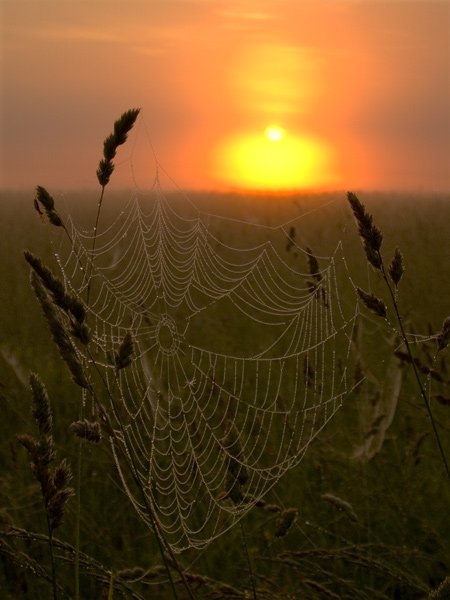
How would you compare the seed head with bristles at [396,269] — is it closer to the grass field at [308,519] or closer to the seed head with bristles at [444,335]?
the seed head with bristles at [444,335]

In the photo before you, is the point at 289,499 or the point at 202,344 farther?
the point at 202,344

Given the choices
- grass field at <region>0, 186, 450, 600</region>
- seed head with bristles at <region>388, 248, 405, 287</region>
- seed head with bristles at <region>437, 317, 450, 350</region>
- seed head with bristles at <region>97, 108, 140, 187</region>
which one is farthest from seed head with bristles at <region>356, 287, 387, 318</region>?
seed head with bristles at <region>97, 108, 140, 187</region>

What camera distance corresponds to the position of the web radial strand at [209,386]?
316cm

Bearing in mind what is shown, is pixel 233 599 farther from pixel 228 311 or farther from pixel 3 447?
pixel 228 311

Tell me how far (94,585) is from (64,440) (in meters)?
1.15

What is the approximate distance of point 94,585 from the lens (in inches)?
116

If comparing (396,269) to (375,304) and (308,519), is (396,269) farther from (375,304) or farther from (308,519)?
(308,519)

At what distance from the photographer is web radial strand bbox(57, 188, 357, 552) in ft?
10.4

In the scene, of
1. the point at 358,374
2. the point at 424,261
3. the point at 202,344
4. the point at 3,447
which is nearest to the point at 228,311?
the point at 202,344

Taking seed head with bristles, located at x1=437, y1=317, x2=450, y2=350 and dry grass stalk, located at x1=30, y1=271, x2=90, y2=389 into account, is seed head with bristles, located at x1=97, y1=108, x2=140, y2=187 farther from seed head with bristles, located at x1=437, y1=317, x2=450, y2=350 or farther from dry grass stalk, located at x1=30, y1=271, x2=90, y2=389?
seed head with bristles, located at x1=437, y1=317, x2=450, y2=350

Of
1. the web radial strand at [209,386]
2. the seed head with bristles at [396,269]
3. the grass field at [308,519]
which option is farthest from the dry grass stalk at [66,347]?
the seed head with bristles at [396,269]

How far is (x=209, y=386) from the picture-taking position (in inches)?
187

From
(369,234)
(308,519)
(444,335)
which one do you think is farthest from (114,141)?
(308,519)

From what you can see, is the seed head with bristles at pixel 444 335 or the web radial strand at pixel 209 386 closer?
the seed head with bristles at pixel 444 335
